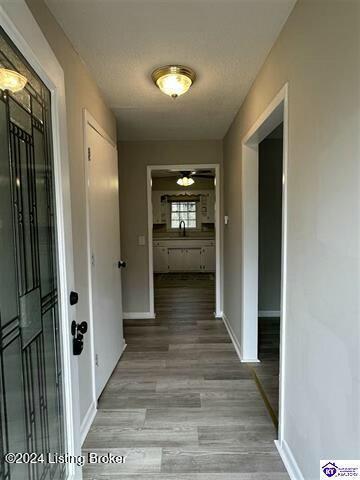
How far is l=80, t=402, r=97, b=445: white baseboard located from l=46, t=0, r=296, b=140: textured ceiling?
233 centimetres

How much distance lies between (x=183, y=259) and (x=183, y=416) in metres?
5.35

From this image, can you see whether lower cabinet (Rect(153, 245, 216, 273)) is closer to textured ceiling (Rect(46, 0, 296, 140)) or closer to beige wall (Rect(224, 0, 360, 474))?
textured ceiling (Rect(46, 0, 296, 140))

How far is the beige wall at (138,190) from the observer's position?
396cm

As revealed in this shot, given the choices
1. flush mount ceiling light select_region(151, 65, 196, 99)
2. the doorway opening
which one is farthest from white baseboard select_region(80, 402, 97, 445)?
flush mount ceiling light select_region(151, 65, 196, 99)

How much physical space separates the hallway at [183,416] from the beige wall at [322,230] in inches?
12.7

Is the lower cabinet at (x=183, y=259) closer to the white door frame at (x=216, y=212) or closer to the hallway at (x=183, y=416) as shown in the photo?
the white door frame at (x=216, y=212)

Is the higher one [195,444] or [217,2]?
[217,2]

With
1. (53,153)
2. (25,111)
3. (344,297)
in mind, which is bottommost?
(344,297)

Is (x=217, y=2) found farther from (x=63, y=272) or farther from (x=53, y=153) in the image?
(x=63, y=272)

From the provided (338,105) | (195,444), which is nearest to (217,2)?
(338,105)

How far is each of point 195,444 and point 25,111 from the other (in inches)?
77.0

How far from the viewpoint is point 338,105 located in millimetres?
1081

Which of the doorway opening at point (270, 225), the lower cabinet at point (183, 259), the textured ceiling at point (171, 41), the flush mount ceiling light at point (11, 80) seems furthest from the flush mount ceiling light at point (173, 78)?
the lower cabinet at point (183, 259)

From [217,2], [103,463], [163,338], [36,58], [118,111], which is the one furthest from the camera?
[163,338]
